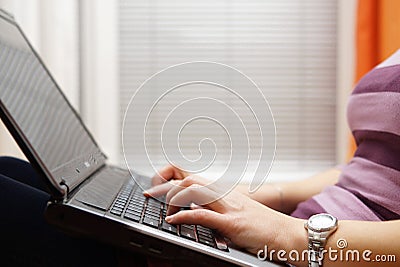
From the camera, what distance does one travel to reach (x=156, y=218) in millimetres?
737

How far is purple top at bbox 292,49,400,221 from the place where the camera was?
0.86 m

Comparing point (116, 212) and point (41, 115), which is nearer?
point (116, 212)

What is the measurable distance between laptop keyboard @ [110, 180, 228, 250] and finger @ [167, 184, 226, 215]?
0.02 metres

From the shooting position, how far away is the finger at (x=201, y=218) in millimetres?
713

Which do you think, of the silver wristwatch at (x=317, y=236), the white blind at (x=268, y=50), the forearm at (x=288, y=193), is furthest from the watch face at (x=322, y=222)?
the white blind at (x=268, y=50)

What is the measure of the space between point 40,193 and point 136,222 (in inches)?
6.7

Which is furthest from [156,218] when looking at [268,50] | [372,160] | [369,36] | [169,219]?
[268,50]

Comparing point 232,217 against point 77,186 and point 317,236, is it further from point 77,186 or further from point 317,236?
point 77,186

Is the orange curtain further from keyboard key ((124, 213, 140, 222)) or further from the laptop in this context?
keyboard key ((124, 213, 140, 222))

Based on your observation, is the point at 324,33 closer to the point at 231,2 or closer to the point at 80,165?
the point at 231,2

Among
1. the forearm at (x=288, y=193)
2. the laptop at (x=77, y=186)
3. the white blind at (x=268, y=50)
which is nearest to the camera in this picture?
the laptop at (x=77, y=186)

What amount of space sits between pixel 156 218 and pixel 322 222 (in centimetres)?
21

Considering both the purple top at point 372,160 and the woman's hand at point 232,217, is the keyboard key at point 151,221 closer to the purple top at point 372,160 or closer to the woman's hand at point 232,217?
the woman's hand at point 232,217

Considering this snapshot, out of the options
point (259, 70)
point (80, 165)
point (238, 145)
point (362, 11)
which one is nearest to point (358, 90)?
point (238, 145)
